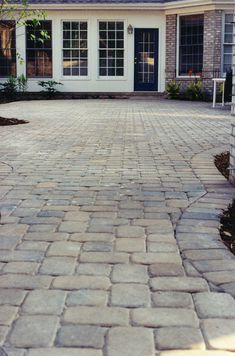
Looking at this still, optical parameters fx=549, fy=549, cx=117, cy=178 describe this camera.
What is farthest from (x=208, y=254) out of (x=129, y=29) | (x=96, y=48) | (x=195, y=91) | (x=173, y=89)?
(x=96, y=48)

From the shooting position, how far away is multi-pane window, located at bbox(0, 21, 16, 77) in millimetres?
22291

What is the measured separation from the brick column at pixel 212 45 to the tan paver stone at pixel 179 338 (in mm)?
18668

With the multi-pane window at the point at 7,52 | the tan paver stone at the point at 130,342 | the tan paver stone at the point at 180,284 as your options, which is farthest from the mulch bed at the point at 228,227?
the multi-pane window at the point at 7,52

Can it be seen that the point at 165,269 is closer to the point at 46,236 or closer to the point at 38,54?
the point at 46,236

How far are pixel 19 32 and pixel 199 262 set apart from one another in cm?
2046

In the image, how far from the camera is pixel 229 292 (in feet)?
9.30

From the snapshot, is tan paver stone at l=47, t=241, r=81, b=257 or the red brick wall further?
the red brick wall

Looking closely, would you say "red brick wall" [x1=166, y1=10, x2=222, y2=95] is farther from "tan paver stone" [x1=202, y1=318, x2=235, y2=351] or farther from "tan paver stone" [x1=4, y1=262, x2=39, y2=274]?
"tan paver stone" [x1=202, y1=318, x2=235, y2=351]

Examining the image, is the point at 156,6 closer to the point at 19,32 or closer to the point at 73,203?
the point at 19,32

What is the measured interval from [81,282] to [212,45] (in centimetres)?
1840

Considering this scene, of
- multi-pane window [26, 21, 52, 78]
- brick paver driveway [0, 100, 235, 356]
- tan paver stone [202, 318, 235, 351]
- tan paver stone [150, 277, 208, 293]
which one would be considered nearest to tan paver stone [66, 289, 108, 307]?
brick paver driveway [0, 100, 235, 356]

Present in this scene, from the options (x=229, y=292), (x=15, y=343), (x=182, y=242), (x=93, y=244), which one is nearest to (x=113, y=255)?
(x=93, y=244)

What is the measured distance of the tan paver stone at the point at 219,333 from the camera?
228cm

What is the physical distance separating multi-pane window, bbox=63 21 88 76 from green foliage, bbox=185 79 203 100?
14.6 feet
